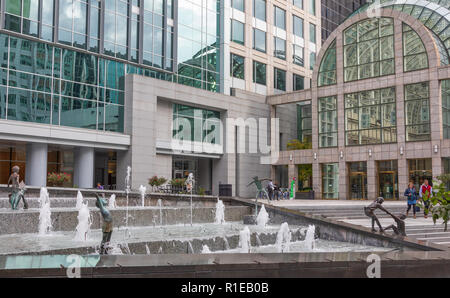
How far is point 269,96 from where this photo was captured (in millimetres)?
46938

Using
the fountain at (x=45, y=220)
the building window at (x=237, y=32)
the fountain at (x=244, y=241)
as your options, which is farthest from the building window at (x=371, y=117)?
the fountain at (x=45, y=220)

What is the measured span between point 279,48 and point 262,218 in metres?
33.0

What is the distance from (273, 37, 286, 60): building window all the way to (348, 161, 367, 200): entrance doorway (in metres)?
14.6

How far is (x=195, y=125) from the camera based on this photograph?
132 ft

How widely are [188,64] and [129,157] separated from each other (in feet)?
33.2

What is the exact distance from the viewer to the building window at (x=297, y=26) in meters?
51.1

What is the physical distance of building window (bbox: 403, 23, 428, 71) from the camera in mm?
37406

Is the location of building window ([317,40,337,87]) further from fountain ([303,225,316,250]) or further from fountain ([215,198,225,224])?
fountain ([303,225,316,250])

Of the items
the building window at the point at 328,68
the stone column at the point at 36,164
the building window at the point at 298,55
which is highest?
the building window at the point at 298,55

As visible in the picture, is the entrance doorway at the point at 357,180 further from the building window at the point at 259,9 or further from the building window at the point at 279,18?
the building window at the point at 259,9

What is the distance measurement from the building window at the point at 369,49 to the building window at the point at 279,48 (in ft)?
27.2

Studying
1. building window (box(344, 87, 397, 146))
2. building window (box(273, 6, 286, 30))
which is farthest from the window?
building window (box(273, 6, 286, 30))

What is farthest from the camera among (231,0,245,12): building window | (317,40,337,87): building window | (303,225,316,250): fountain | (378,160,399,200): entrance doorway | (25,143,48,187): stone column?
(231,0,245,12): building window

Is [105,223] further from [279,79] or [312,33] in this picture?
[312,33]
